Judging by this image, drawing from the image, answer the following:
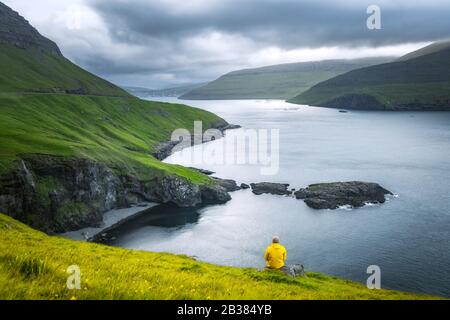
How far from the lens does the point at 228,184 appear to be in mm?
135875

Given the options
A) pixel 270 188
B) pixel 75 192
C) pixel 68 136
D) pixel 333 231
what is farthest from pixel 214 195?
pixel 68 136

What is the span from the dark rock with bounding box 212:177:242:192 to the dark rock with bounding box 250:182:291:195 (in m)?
6.20

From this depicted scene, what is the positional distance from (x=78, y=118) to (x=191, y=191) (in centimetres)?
8183

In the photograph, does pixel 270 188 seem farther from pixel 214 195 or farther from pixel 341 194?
pixel 341 194

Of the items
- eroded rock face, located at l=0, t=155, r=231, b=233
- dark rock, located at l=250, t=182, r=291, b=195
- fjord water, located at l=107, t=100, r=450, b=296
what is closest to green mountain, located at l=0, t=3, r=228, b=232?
eroded rock face, located at l=0, t=155, r=231, b=233

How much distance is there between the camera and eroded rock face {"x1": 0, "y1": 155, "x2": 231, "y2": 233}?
3255 inches

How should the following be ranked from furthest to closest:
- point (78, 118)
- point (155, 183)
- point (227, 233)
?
point (78, 118), point (155, 183), point (227, 233)

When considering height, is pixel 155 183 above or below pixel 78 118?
below

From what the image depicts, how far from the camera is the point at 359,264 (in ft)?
244

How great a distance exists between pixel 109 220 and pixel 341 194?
68.1 m

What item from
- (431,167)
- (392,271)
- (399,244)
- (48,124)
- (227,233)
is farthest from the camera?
(431,167)
